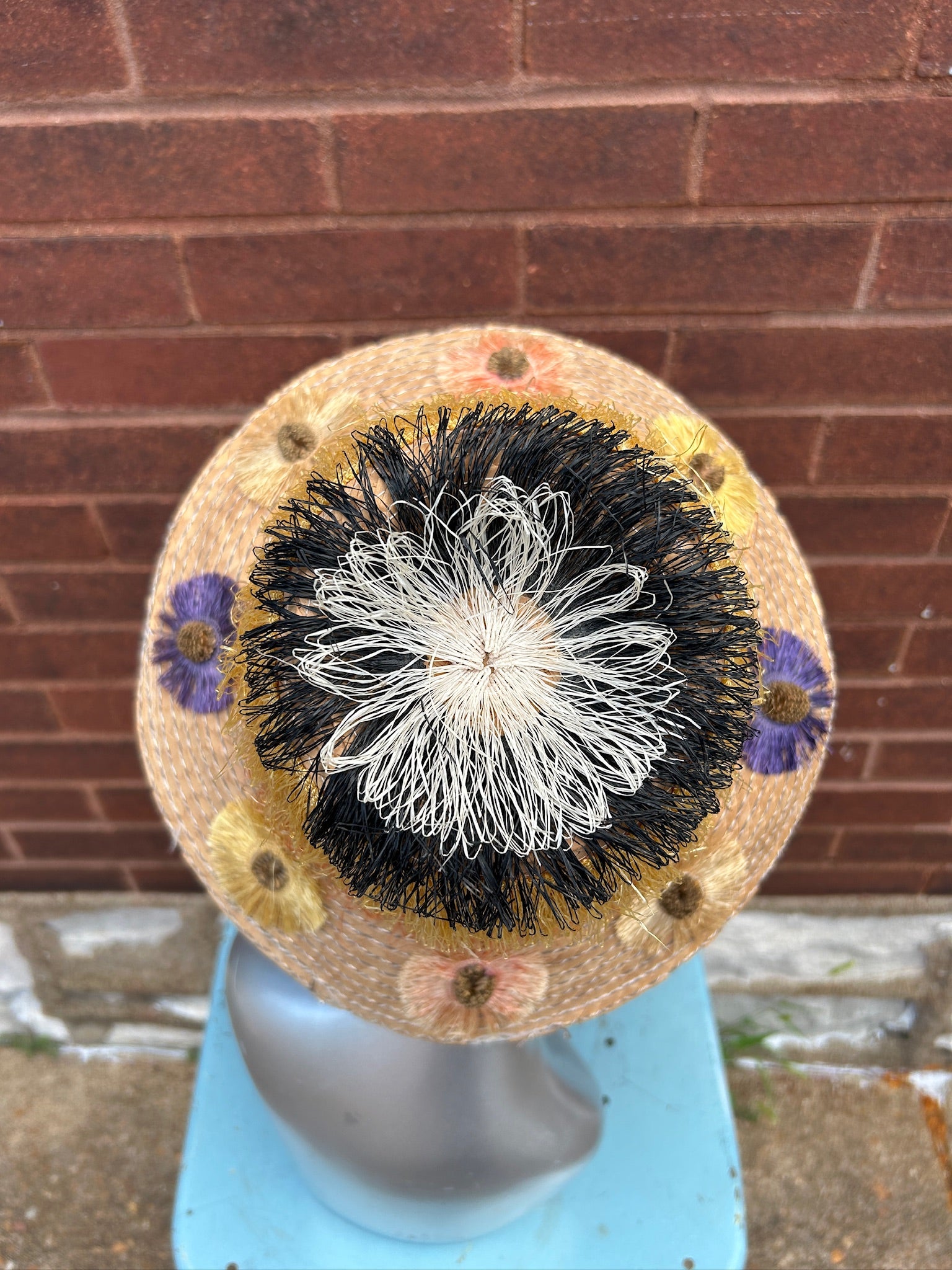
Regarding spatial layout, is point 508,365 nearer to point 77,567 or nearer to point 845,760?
point 77,567

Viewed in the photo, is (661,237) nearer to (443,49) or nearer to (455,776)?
(443,49)

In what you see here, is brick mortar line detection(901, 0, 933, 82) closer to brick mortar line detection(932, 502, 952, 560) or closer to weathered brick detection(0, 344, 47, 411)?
brick mortar line detection(932, 502, 952, 560)

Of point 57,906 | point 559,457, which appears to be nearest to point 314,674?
point 559,457

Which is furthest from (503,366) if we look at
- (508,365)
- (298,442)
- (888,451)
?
(888,451)

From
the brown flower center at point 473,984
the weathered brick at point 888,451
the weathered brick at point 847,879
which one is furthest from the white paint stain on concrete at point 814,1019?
the brown flower center at point 473,984

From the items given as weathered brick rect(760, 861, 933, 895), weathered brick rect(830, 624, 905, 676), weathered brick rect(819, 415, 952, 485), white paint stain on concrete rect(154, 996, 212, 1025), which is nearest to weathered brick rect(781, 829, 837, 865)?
weathered brick rect(760, 861, 933, 895)

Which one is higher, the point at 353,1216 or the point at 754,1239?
the point at 353,1216
